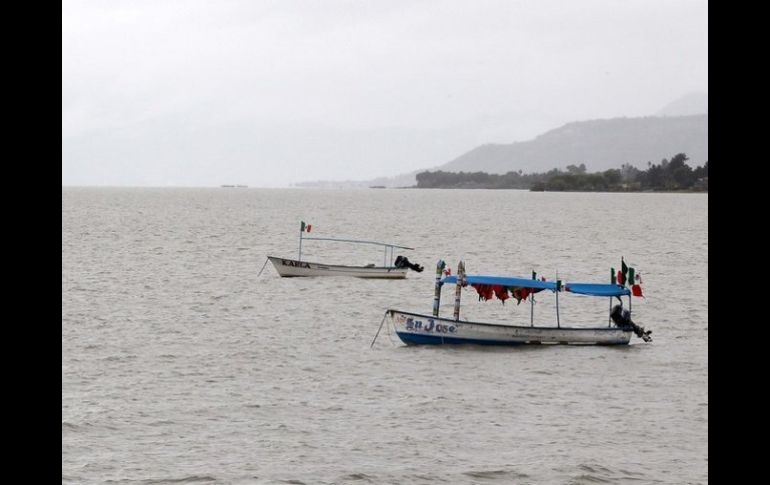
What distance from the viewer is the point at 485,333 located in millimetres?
32562

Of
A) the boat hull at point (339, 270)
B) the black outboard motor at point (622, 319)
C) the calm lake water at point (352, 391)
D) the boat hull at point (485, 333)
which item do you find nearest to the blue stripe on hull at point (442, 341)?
the boat hull at point (485, 333)

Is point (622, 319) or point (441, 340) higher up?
point (622, 319)

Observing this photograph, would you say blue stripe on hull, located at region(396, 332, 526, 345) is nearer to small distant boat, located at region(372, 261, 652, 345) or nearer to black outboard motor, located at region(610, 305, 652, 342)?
small distant boat, located at region(372, 261, 652, 345)

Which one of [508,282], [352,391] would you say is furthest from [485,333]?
[352,391]

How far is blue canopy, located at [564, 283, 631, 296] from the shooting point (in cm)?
3278

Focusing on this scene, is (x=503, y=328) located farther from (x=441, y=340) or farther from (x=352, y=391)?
(x=352, y=391)

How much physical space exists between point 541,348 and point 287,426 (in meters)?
12.7

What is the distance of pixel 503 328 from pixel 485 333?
0.60m

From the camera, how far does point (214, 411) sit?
79.3ft

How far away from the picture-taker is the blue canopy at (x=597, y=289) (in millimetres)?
32781

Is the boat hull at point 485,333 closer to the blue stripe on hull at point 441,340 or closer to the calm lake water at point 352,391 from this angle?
the blue stripe on hull at point 441,340

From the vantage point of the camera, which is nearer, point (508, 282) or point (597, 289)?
point (597, 289)

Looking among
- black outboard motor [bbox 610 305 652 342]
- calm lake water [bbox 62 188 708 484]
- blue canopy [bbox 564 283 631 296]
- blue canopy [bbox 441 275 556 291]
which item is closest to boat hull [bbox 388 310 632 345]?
black outboard motor [bbox 610 305 652 342]

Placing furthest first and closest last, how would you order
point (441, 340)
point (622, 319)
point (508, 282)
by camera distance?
point (508, 282) < point (622, 319) < point (441, 340)
